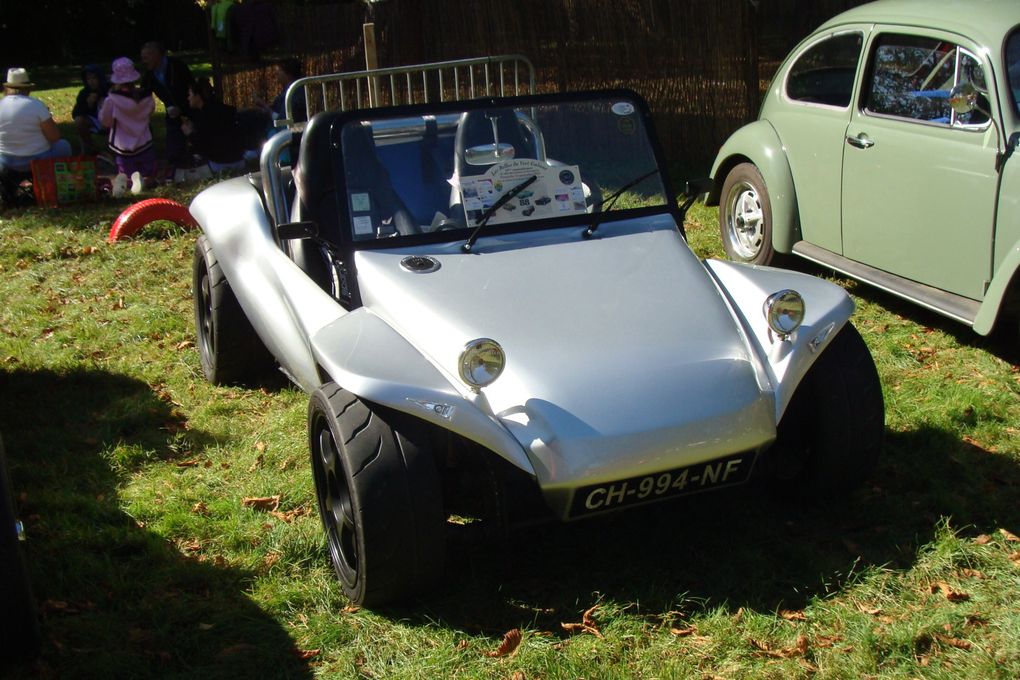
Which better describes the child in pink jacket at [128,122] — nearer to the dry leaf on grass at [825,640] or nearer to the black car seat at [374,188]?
the black car seat at [374,188]

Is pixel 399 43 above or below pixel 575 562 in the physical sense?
above

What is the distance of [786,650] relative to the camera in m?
3.60

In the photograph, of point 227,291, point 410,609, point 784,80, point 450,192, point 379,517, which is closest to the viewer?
point 379,517

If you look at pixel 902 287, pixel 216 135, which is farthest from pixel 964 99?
pixel 216 135

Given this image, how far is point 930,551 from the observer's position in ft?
13.7

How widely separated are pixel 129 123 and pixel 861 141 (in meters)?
8.15

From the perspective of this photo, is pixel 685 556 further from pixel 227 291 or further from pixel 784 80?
pixel 784 80

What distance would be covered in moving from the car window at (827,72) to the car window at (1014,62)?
1.10 meters

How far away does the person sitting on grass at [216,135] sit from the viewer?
→ 40.4 feet

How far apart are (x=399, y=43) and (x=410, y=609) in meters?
10.0

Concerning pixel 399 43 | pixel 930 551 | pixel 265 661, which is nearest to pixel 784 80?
pixel 930 551

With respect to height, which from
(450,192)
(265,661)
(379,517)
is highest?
(450,192)

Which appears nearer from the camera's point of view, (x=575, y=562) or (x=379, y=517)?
(x=379, y=517)

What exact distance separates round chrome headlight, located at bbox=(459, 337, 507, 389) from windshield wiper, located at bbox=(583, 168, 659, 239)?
4.10ft
